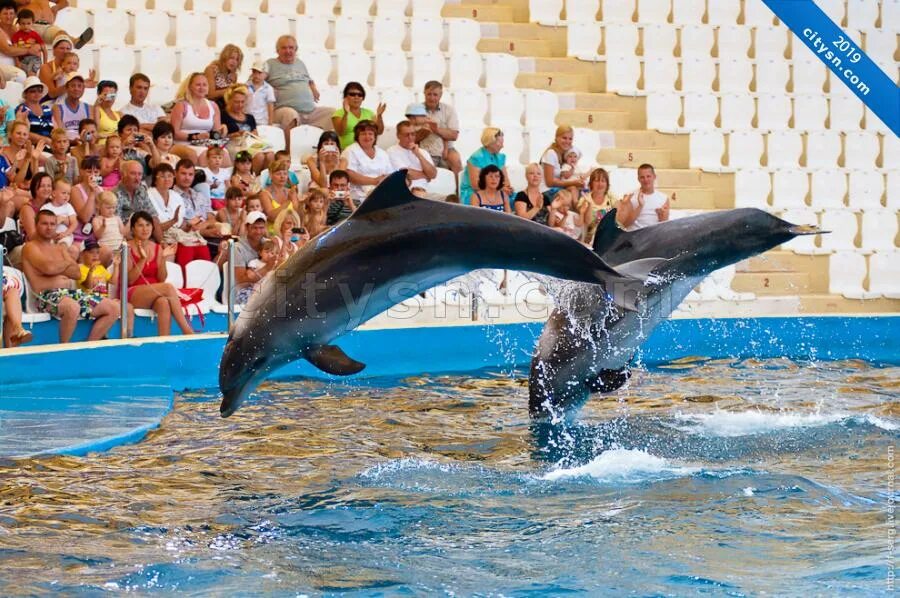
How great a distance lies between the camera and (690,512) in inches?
185

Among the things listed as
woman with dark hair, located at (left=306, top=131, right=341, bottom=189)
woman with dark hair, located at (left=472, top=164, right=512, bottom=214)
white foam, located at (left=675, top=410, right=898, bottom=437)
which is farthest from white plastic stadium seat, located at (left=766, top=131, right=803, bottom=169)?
white foam, located at (left=675, top=410, right=898, bottom=437)

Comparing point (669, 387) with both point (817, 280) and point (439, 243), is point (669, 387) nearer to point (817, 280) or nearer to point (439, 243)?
point (439, 243)

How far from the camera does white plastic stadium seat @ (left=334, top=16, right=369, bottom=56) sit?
1373 centimetres

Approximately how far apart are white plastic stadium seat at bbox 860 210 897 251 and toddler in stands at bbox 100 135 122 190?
8.65m

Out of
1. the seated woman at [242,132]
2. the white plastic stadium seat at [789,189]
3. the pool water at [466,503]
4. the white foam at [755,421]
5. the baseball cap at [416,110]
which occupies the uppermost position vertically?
the baseball cap at [416,110]

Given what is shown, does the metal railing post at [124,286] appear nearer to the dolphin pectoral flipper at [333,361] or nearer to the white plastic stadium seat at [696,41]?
the dolphin pectoral flipper at [333,361]

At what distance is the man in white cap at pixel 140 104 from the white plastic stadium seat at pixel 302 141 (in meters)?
1.35

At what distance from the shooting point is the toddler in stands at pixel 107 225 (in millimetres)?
9523

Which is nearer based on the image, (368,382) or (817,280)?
(368,382)

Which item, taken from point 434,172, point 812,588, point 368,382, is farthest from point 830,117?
point 812,588

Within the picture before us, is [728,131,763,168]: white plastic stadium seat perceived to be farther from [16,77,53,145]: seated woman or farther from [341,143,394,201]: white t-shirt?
[16,77,53,145]: seated woman

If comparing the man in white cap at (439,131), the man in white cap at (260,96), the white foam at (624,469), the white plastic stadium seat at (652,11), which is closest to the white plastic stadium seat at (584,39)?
the white plastic stadium seat at (652,11)

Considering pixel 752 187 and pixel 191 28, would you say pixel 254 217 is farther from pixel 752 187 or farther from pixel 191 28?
pixel 752 187

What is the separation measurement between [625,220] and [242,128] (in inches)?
151
